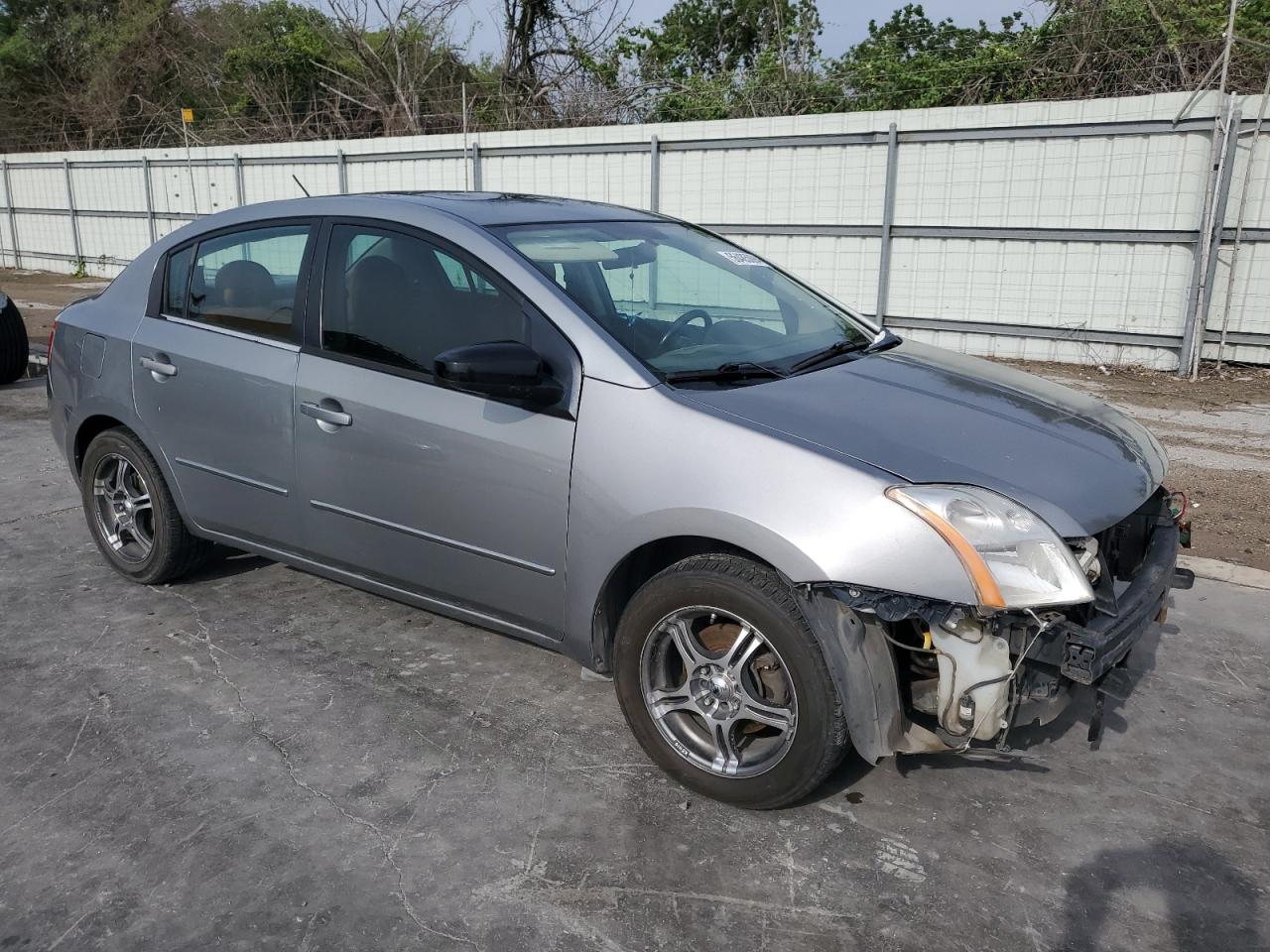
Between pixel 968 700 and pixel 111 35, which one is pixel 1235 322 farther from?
pixel 111 35

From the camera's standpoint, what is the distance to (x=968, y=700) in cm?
273

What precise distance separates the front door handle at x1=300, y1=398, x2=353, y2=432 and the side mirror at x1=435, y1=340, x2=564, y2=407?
2.12 ft

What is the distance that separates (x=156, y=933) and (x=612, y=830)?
45.9 inches

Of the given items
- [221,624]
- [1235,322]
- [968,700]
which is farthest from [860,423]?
[1235,322]

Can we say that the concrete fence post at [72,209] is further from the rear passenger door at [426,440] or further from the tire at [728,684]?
the tire at [728,684]

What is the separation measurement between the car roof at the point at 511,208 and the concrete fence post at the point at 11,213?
77.5 ft

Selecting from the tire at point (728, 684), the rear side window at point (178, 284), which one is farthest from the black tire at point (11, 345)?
the tire at point (728, 684)

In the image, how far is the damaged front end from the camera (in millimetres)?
2654

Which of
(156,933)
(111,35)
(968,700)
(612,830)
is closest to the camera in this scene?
(156,933)

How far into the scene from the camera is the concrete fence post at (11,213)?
23312mm

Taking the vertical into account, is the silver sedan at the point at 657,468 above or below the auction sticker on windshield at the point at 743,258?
below

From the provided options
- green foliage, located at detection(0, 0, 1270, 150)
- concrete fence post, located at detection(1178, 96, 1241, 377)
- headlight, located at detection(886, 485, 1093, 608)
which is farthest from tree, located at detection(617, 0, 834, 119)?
headlight, located at detection(886, 485, 1093, 608)

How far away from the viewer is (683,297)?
12.5ft

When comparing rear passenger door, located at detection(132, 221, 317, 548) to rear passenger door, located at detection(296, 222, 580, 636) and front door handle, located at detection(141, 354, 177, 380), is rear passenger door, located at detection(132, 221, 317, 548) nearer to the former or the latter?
front door handle, located at detection(141, 354, 177, 380)
